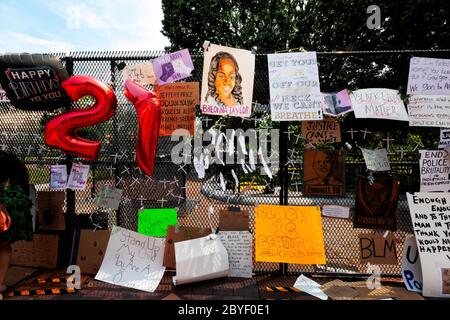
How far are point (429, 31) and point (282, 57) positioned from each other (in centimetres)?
1072

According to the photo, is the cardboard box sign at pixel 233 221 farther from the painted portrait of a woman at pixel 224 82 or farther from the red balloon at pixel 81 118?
the red balloon at pixel 81 118

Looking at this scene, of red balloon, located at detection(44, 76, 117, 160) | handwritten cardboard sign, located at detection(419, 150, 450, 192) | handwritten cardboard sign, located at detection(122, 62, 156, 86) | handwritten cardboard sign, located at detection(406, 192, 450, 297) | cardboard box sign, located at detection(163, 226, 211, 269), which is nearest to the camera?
handwritten cardboard sign, located at detection(406, 192, 450, 297)

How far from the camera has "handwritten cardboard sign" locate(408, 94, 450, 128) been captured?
4.05m

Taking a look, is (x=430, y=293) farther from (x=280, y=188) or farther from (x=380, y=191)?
(x=280, y=188)

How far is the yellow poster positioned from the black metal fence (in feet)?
0.71

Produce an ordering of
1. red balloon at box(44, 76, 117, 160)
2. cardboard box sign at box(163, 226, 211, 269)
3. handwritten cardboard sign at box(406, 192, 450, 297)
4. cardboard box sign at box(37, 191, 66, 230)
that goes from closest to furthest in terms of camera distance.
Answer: handwritten cardboard sign at box(406, 192, 450, 297) → red balloon at box(44, 76, 117, 160) → cardboard box sign at box(163, 226, 211, 269) → cardboard box sign at box(37, 191, 66, 230)

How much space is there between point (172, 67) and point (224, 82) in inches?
26.7

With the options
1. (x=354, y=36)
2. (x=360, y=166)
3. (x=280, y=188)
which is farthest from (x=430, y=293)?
(x=354, y=36)

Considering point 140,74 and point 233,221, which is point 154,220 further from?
point 140,74

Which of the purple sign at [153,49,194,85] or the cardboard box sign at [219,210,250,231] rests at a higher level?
the purple sign at [153,49,194,85]

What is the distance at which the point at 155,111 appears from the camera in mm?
3947

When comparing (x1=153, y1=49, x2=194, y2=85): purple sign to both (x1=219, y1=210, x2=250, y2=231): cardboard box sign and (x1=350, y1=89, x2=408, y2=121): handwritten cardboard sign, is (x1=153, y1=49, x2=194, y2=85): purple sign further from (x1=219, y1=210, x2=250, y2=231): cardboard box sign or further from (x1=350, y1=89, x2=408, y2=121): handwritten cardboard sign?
(x1=350, y1=89, x2=408, y2=121): handwritten cardboard sign

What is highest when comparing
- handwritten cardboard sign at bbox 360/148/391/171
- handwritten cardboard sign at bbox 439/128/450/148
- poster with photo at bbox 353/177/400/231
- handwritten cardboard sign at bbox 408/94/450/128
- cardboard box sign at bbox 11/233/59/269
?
handwritten cardboard sign at bbox 408/94/450/128

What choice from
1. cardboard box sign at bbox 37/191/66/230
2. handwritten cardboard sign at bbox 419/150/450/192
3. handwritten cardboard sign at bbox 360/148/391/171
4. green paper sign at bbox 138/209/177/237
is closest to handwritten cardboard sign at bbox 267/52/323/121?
handwritten cardboard sign at bbox 360/148/391/171
